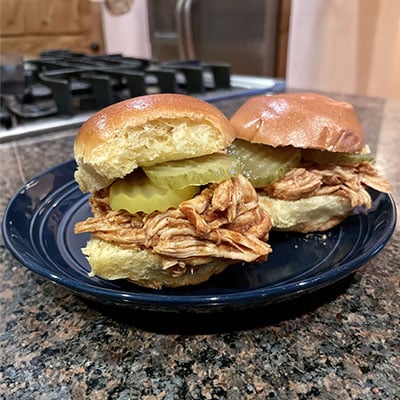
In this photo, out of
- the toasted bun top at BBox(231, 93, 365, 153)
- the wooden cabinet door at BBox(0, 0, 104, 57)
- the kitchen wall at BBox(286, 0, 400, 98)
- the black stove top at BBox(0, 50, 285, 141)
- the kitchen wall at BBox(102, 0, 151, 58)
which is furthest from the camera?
the kitchen wall at BBox(102, 0, 151, 58)

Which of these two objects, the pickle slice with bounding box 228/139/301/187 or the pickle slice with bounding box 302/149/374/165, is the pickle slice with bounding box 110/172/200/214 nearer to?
the pickle slice with bounding box 228/139/301/187

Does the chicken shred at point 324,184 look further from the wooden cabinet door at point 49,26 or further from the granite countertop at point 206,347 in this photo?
the wooden cabinet door at point 49,26

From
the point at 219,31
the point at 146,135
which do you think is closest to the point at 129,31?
the point at 219,31

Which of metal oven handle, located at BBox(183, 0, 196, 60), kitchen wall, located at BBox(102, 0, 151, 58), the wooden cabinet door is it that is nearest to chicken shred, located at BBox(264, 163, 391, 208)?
metal oven handle, located at BBox(183, 0, 196, 60)

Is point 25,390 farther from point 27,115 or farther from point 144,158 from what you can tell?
point 27,115

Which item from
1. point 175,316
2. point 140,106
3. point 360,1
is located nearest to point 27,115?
point 140,106

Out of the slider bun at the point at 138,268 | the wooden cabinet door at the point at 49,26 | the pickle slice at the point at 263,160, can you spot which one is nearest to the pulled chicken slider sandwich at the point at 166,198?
the slider bun at the point at 138,268
